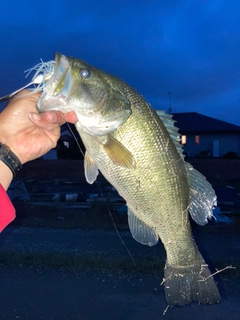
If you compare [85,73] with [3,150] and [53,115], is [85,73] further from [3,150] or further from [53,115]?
[3,150]

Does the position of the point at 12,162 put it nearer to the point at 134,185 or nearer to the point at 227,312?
the point at 134,185

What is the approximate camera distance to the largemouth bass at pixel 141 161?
251cm

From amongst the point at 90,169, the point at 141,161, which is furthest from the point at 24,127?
the point at 141,161

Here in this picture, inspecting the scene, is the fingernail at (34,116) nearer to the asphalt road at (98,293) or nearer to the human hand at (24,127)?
the human hand at (24,127)

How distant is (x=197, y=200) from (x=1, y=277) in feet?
15.2

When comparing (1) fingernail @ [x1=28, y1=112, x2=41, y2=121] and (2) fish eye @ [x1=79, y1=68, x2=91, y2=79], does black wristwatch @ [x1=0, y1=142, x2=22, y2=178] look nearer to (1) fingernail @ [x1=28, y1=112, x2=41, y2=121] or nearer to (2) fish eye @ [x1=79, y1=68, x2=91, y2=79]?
(1) fingernail @ [x1=28, y1=112, x2=41, y2=121]

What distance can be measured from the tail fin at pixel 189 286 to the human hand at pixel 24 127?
1.38 m

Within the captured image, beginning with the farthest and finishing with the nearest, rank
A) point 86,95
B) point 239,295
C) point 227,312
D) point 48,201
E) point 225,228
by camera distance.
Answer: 1. point 48,201
2. point 225,228
3. point 239,295
4. point 227,312
5. point 86,95

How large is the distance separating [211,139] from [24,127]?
112ft

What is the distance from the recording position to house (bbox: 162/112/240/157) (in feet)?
115

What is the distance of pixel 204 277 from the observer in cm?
274

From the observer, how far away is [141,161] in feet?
8.34

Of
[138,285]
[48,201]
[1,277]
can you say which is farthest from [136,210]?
[48,201]

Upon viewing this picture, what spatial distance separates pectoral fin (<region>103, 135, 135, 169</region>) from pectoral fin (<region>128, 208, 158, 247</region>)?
47 cm
